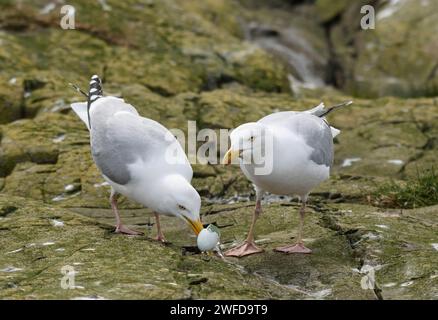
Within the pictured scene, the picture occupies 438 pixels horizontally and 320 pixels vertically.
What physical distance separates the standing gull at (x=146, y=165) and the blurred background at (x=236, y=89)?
0.75m

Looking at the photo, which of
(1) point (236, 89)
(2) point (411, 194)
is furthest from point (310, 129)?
(1) point (236, 89)

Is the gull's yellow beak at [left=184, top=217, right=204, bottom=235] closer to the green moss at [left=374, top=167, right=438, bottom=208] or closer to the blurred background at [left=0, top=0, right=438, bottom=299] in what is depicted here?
the blurred background at [left=0, top=0, right=438, bottom=299]

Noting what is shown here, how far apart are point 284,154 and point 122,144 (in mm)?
1217

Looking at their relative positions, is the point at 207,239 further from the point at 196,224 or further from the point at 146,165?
the point at 146,165

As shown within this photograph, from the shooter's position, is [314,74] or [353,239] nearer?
[353,239]

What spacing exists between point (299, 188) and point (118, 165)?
54.8 inches

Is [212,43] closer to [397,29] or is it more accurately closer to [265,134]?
[397,29]

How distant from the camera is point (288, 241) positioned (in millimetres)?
5973

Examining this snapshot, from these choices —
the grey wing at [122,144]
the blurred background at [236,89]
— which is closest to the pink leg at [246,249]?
the blurred background at [236,89]

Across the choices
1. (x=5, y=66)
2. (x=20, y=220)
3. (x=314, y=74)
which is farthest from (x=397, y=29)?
(x=20, y=220)

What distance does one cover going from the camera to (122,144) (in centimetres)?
557

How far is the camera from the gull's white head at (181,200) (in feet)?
17.1
